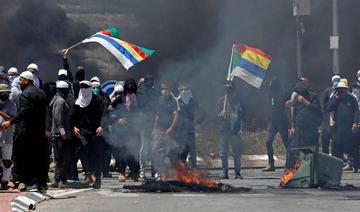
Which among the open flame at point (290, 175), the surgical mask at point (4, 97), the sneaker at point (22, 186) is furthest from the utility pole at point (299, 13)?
the sneaker at point (22, 186)

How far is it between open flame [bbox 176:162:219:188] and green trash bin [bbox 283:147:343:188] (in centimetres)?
112

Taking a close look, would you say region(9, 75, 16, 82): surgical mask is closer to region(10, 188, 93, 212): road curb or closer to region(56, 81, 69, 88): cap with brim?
region(56, 81, 69, 88): cap with brim

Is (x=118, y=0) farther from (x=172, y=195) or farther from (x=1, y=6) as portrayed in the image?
(x=172, y=195)

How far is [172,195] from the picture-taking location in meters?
14.2

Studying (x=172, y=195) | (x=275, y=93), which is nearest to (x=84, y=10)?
(x=275, y=93)

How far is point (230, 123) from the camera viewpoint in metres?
17.8

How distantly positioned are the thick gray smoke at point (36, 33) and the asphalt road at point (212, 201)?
12.2m

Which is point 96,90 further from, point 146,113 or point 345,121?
point 345,121

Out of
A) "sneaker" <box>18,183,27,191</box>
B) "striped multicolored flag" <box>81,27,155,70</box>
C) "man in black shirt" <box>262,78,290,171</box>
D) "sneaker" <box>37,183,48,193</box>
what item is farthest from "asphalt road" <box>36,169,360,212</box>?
"man in black shirt" <box>262,78,290,171</box>

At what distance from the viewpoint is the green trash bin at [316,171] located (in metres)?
15.3

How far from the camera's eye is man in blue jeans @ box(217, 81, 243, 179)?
17781 millimetres

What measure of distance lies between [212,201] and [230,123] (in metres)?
4.54

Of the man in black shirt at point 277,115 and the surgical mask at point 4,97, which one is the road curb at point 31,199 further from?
the man in black shirt at point 277,115

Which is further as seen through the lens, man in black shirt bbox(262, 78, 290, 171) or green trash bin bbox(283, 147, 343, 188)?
man in black shirt bbox(262, 78, 290, 171)
